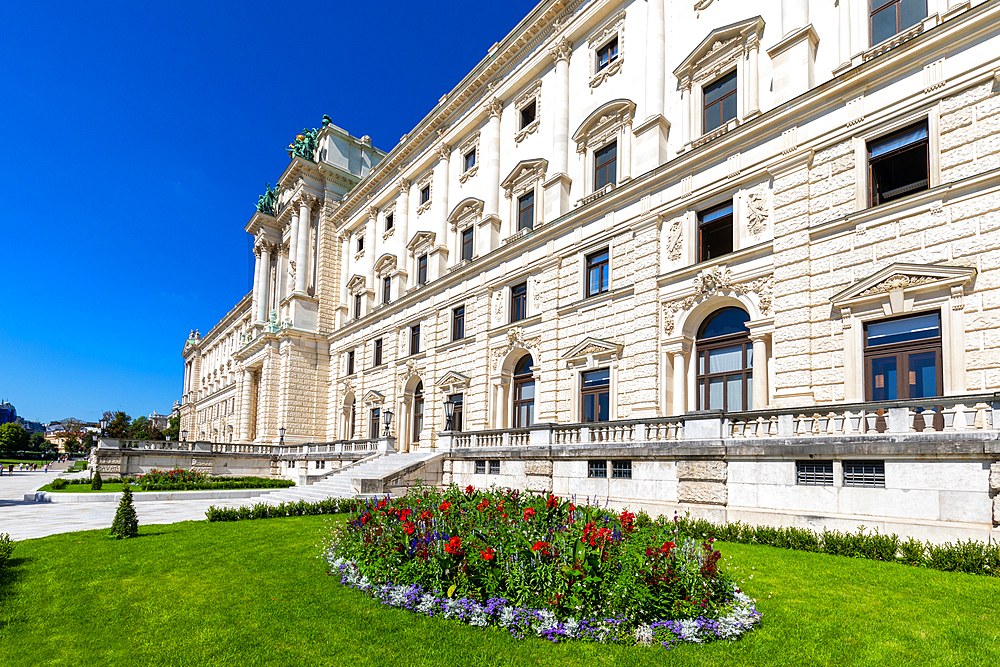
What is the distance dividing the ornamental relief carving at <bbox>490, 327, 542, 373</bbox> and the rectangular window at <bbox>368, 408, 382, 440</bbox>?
526 inches

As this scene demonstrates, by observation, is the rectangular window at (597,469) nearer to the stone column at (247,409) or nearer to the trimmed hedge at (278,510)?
the trimmed hedge at (278,510)

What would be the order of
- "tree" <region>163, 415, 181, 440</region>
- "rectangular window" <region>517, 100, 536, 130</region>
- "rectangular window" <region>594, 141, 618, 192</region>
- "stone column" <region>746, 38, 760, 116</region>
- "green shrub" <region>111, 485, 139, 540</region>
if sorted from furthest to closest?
"tree" <region>163, 415, 181, 440</region>
"rectangular window" <region>517, 100, 536, 130</region>
"rectangular window" <region>594, 141, 618, 192</region>
"stone column" <region>746, 38, 760, 116</region>
"green shrub" <region>111, 485, 139, 540</region>

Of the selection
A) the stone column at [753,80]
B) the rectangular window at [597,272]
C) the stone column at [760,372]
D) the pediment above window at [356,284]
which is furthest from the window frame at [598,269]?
the pediment above window at [356,284]

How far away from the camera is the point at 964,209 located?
48.6 feet

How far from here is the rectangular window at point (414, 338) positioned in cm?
3766

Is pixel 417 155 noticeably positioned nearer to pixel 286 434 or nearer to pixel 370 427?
pixel 370 427

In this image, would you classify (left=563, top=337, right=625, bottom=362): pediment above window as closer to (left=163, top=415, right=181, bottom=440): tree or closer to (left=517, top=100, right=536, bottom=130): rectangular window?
(left=517, top=100, right=536, bottom=130): rectangular window

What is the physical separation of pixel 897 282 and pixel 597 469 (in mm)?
9764

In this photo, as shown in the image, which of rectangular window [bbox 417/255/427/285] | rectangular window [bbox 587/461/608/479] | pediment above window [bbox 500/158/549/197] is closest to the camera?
rectangular window [bbox 587/461/608/479]

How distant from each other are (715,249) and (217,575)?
719 inches

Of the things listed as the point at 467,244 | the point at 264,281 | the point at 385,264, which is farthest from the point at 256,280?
the point at 467,244

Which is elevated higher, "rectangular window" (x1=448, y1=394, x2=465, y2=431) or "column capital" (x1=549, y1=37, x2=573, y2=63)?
"column capital" (x1=549, y1=37, x2=573, y2=63)

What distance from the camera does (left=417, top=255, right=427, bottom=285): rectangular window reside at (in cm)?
3865

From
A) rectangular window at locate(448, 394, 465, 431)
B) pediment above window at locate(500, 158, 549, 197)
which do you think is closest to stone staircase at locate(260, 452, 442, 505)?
rectangular window at locate(448, 394, 465, 431)
